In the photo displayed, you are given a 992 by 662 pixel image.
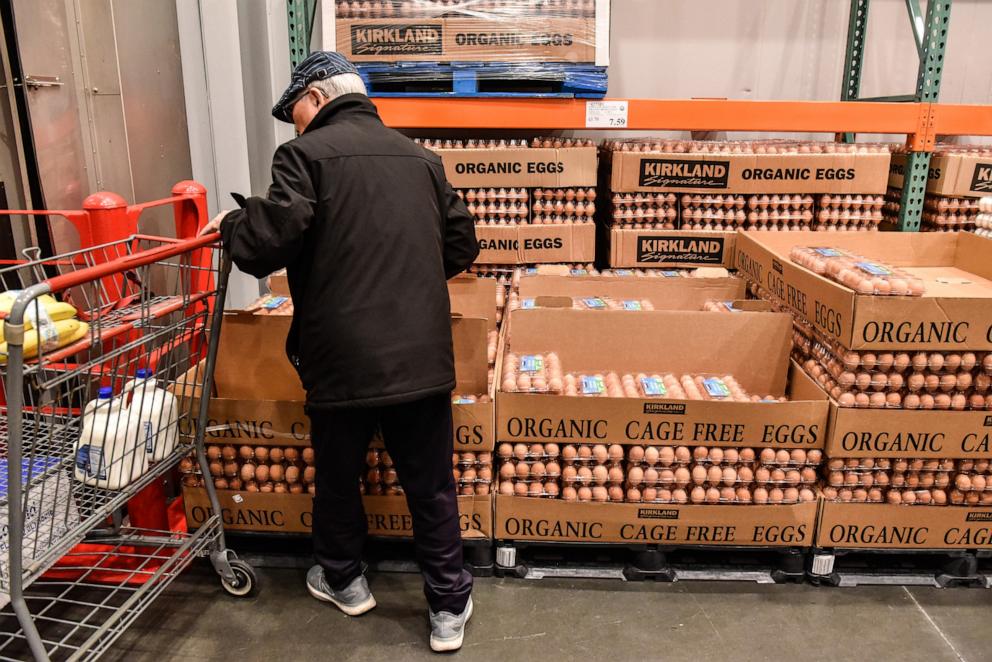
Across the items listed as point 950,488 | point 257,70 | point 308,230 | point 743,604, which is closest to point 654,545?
point 743,604

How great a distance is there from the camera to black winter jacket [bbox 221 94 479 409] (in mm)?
2307

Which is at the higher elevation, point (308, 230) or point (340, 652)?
point (308, 230)

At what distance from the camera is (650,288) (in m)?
4.01

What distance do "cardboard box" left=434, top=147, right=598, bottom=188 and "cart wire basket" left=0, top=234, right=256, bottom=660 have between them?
1821 mm

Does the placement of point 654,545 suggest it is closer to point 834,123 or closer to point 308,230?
point 308,230

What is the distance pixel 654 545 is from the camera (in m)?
3.17

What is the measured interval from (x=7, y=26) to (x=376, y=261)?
285cm

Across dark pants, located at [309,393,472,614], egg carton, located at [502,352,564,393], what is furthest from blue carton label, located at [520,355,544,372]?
dark pants, located at [309,393,472,614]

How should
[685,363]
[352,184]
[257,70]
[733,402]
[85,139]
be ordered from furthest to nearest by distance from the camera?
[257,70], [85,139], [685,363], [733,402], [352,184]

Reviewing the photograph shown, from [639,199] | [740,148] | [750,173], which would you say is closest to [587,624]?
[639,199]

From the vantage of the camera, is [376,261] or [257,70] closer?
[376,261]

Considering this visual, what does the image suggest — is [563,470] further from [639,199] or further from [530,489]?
[639,199]

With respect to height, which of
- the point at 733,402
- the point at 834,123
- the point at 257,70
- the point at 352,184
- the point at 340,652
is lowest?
the point at 340,652
